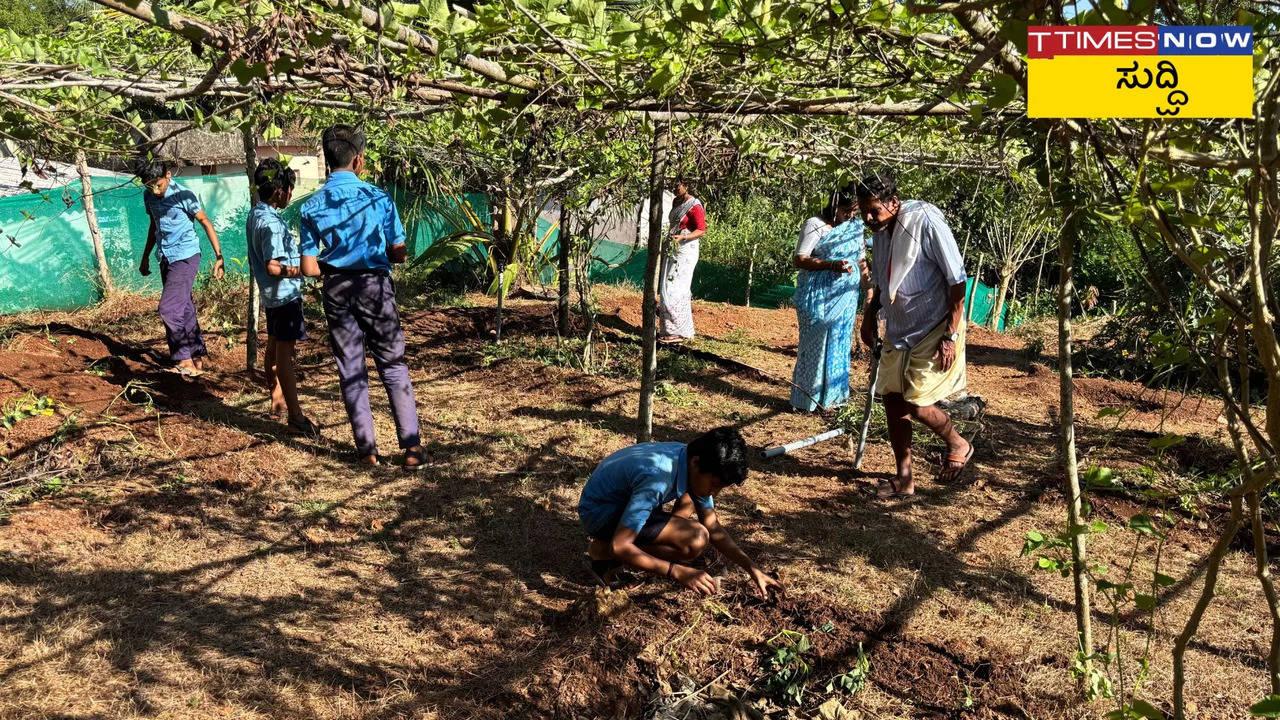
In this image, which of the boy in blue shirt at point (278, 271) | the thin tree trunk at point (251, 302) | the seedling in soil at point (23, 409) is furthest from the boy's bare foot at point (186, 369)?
the boy in blue shirt at point (278, 271)

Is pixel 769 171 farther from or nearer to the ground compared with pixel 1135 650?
farther from the ground

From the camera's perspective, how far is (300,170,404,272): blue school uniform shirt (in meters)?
4.96

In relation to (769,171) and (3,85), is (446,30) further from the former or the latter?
(769,171)

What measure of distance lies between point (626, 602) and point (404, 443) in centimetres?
208

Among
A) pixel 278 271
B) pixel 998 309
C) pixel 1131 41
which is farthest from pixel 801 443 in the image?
pixel 998 309

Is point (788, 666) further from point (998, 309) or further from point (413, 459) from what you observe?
point (998, 309)

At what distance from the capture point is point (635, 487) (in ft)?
12.4

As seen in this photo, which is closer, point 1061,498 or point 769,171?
point 1061,498

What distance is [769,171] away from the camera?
269 inches

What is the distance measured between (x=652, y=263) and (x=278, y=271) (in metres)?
2.49

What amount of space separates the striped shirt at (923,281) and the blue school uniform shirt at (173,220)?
5.08 metres

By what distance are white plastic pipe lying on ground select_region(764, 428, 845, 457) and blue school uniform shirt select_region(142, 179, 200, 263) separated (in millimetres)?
4520

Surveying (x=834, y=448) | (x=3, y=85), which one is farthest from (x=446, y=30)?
(x=834, y=448)

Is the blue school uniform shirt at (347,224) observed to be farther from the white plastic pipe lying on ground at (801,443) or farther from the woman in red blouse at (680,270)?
the woman in red blouse at (680,270)
